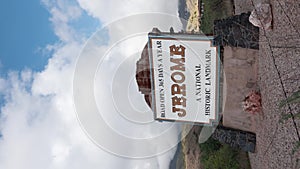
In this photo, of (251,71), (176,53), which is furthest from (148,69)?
(251,71)

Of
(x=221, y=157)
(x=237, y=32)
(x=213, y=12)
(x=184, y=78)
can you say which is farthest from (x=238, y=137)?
(x=213, y=12)

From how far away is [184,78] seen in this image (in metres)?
9.44

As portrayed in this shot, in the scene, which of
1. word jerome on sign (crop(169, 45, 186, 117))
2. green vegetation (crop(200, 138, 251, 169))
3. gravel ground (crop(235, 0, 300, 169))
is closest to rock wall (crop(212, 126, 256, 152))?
gravel ground (crop(235, 0, 300, 169))

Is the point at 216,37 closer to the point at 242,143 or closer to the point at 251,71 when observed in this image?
the point at 251,71

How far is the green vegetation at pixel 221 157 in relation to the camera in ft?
39.2

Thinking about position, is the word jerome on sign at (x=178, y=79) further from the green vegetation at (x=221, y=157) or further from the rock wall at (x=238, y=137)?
the green vegetation at (x=221, y=157)

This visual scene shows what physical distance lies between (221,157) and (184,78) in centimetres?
517

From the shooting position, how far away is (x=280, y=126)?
24.3 feet

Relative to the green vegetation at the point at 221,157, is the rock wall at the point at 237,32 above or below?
above

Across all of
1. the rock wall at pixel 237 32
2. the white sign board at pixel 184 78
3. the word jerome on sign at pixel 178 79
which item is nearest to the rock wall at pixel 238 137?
the white sign board at pixel 184 78

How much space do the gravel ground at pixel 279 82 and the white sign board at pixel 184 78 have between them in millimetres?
1157

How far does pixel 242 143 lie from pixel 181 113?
5.47ft

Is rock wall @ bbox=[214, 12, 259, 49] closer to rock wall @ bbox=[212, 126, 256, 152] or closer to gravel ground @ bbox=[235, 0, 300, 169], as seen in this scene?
gravel ground @ bbox=[235, 0, 300, 169]

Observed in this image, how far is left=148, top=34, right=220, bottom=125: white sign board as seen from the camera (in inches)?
356
